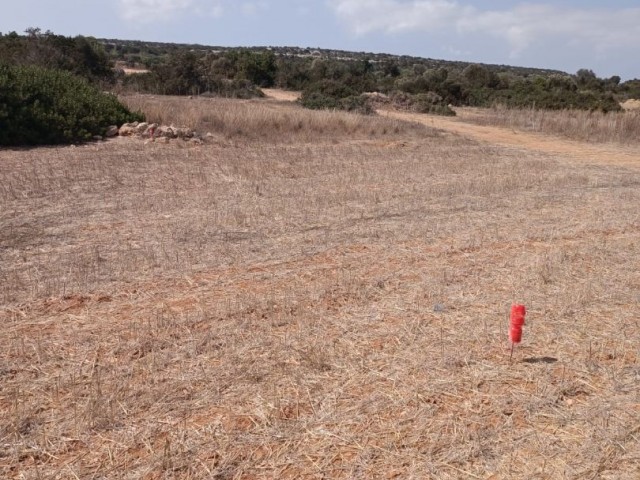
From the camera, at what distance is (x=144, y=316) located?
5.22 metres

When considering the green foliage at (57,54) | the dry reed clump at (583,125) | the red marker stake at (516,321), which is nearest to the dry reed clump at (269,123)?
the dry reed clump at (583,125)

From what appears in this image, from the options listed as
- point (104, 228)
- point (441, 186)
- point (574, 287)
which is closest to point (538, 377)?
point (574, 287)

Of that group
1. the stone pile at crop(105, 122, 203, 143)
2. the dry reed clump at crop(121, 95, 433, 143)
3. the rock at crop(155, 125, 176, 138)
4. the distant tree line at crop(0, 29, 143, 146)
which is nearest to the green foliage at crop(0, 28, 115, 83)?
the dry reed clump at crop(121, 95, 433, 143)

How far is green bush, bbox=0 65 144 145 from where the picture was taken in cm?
1492

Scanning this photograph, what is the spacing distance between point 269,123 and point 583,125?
11.2 metres

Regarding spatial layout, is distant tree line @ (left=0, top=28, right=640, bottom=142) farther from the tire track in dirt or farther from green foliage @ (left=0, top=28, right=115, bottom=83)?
the tire track in dirt

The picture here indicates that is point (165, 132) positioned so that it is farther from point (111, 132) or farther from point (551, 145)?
point (551, 145)

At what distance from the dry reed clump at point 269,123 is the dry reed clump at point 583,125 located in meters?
5.77

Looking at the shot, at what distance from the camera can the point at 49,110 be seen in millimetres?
15586

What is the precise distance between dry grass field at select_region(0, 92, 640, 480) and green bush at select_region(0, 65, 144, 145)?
16.1 feet

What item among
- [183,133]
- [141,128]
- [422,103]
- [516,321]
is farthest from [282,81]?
[516,321]

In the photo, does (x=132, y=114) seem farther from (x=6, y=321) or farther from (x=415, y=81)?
(x=415, y=81)

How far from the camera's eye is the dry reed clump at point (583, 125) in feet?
70.4

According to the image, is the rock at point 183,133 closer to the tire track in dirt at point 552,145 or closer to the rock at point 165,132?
the rock at point 165,132
